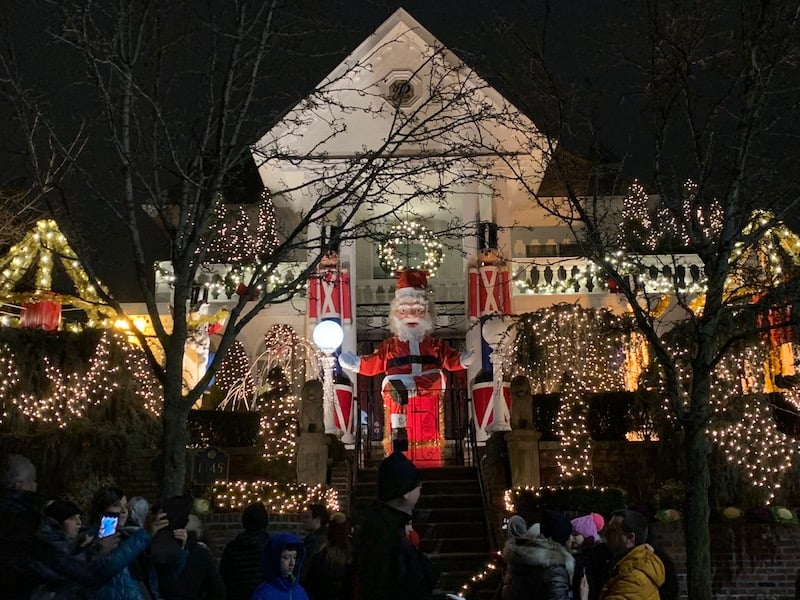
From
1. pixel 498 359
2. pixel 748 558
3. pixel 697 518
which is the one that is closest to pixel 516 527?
pixel 697 518

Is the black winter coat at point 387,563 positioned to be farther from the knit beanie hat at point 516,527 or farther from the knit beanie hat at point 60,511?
the knit beanie hat at point 516,527

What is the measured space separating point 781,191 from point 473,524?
6.48 meters

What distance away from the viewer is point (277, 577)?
18.3 ft

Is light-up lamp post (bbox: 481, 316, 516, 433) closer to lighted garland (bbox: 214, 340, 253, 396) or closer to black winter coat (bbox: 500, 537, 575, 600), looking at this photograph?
lighted garland (bbox: 214, 340, 253, 396)

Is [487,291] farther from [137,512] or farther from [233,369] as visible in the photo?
[137,512]

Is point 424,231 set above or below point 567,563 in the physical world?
above

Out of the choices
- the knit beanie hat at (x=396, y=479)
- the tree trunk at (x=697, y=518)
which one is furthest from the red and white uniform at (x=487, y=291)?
the knit beanie hat at (x=396, y=479)

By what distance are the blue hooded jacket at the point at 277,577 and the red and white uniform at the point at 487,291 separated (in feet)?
41.7

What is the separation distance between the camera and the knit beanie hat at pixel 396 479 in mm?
4027

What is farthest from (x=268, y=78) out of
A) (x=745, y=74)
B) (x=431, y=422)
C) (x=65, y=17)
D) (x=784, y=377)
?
(x=784, y=377)

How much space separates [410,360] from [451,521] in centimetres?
355

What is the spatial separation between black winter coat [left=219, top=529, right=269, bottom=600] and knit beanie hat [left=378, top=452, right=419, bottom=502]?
8.14 feet

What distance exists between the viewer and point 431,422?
16.9 m

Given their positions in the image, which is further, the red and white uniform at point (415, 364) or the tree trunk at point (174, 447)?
the red and white uniform at point (415, 364)
